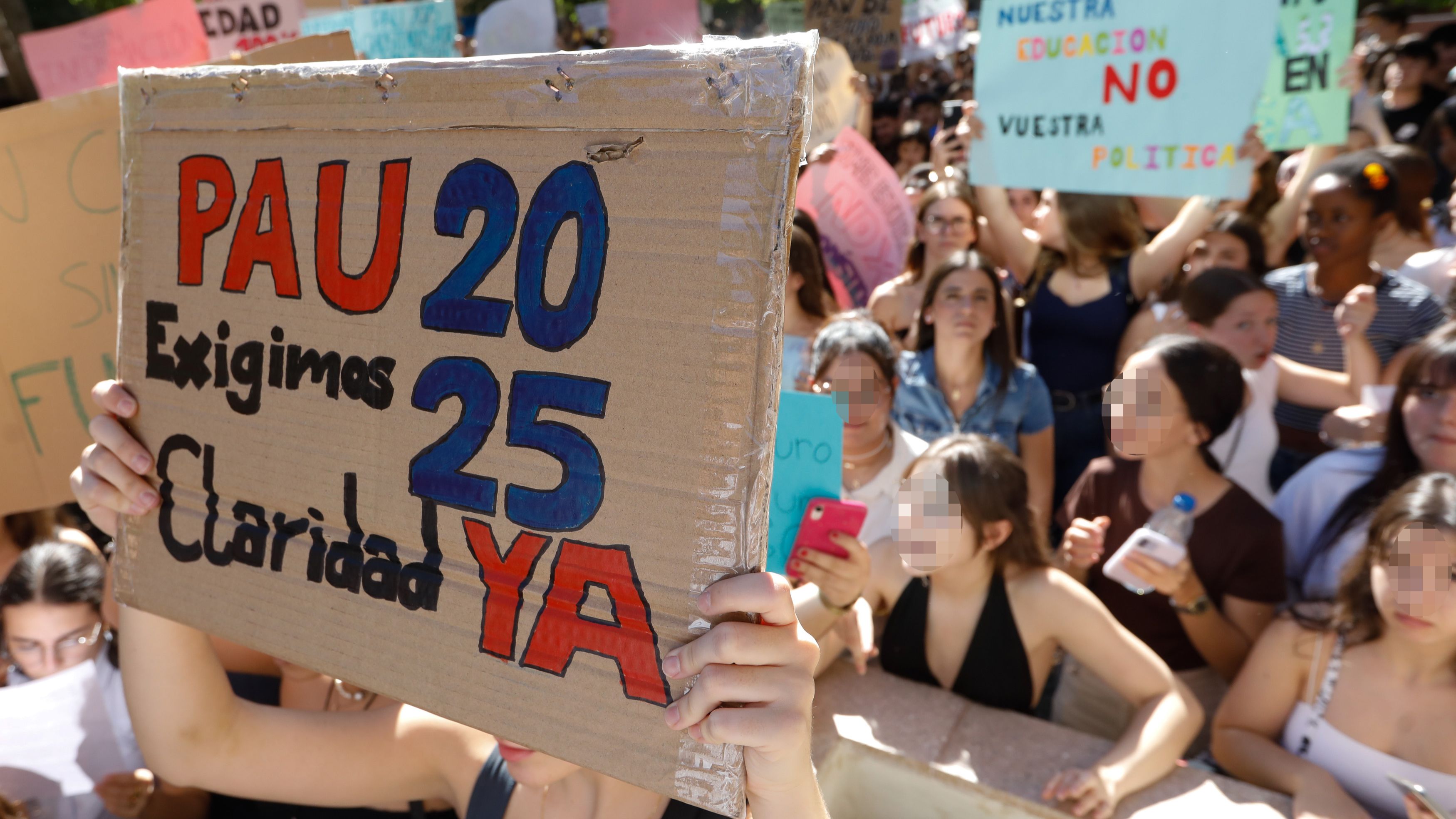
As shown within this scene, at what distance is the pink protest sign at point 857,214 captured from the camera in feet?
13.6

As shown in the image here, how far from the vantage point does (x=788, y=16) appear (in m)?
7.95

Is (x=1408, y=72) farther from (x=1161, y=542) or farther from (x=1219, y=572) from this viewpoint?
(x=1161, y=542)

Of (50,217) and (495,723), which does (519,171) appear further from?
(50,217)

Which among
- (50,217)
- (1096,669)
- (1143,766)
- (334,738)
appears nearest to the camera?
(334,738)

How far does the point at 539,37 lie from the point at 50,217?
4456mm

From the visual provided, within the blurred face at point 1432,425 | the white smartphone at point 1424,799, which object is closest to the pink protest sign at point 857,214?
the blurred face at point 1432,425

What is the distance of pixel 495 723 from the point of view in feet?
3.38

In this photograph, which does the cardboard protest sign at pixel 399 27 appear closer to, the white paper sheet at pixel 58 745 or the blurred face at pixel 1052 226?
the blurred face at pixel 1052 226

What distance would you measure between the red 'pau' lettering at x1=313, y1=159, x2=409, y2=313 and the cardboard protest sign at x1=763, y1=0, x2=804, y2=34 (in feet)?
23.8

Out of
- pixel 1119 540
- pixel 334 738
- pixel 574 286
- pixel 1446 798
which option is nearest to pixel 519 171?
pixel 574 286

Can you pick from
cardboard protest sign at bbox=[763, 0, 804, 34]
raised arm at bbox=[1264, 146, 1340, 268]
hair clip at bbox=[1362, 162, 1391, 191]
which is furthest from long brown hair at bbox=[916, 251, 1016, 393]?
cardboard protest sign at bbox=[763, 0, 804, 34]

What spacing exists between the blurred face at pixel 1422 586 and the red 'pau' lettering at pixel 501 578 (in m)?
1.49

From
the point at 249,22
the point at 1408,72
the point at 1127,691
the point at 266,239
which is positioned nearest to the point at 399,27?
the point at 249,22

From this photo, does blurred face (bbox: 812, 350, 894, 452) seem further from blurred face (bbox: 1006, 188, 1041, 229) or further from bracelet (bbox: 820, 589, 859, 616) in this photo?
blurred face (bbox: 1006, 188, 1041, 229)
